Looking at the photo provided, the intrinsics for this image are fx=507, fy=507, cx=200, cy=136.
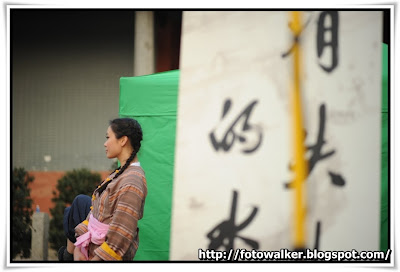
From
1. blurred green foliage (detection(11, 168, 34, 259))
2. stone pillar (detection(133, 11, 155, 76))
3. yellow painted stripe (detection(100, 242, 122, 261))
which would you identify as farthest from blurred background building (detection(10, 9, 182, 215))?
yellow painted stripe (detection(100, 242, 122, 261))

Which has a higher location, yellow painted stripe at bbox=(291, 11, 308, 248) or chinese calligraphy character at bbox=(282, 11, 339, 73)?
chinese calligraphy character at bbox=(282, 11, 339, 73)

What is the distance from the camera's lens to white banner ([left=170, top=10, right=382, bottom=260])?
134cm

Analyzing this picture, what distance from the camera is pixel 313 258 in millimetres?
1380

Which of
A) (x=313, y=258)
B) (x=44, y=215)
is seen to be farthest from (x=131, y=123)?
(x=44, y=215)

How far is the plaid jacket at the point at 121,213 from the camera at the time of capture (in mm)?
2182

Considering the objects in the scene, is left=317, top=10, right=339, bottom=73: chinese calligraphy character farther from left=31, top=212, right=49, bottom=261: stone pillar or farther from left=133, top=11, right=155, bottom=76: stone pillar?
left=133, top=11, right=155, bottom=76: stone pillar

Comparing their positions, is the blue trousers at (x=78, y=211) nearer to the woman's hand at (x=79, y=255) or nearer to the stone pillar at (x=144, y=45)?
the woman's hand at (x=79, y=255)

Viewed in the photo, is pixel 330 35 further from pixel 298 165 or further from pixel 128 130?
pixel 128 130

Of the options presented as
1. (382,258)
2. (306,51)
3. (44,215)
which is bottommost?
(44,215)

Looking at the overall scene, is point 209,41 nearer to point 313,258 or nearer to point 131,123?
point 313,258

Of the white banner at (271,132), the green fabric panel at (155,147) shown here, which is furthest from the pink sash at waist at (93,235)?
the green fabric panel at (155,147)

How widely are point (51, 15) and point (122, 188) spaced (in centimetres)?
740

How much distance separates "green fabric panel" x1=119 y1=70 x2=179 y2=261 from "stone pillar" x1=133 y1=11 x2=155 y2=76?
3444 millimetres

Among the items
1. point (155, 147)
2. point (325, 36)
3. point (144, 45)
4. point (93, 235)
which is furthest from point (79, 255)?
point (144, 45)
